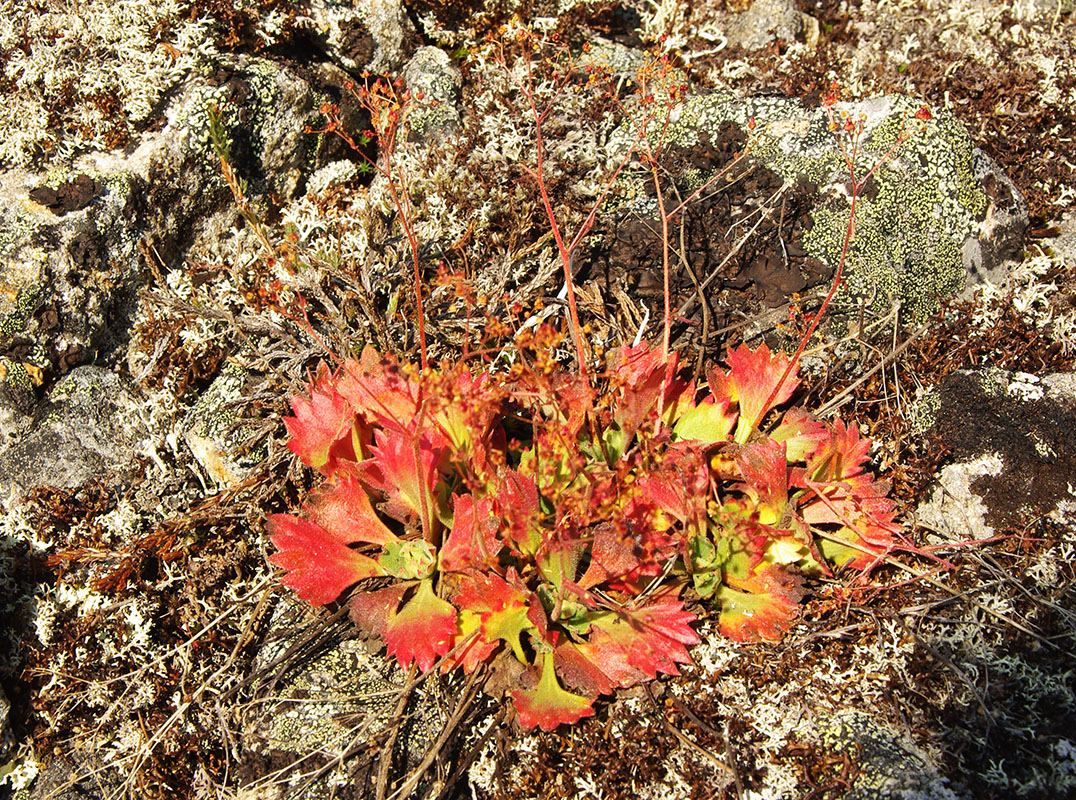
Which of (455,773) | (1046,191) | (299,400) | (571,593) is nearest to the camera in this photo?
(455,773)

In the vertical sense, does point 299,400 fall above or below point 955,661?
above

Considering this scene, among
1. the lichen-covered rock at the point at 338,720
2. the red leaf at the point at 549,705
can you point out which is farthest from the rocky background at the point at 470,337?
the red leaf at the point at 549,705

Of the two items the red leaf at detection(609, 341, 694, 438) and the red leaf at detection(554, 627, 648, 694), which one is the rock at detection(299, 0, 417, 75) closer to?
the red leaf at detection(609, 341, 694, 438)

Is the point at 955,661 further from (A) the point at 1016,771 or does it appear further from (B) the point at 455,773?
(B) the point at 455,773

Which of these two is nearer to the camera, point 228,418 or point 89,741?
point 89,741

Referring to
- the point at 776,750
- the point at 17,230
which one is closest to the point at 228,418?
the point at 17,230

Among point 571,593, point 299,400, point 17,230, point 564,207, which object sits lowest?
point 571,593

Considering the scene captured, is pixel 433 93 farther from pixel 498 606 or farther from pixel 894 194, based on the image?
pixel 498 606
